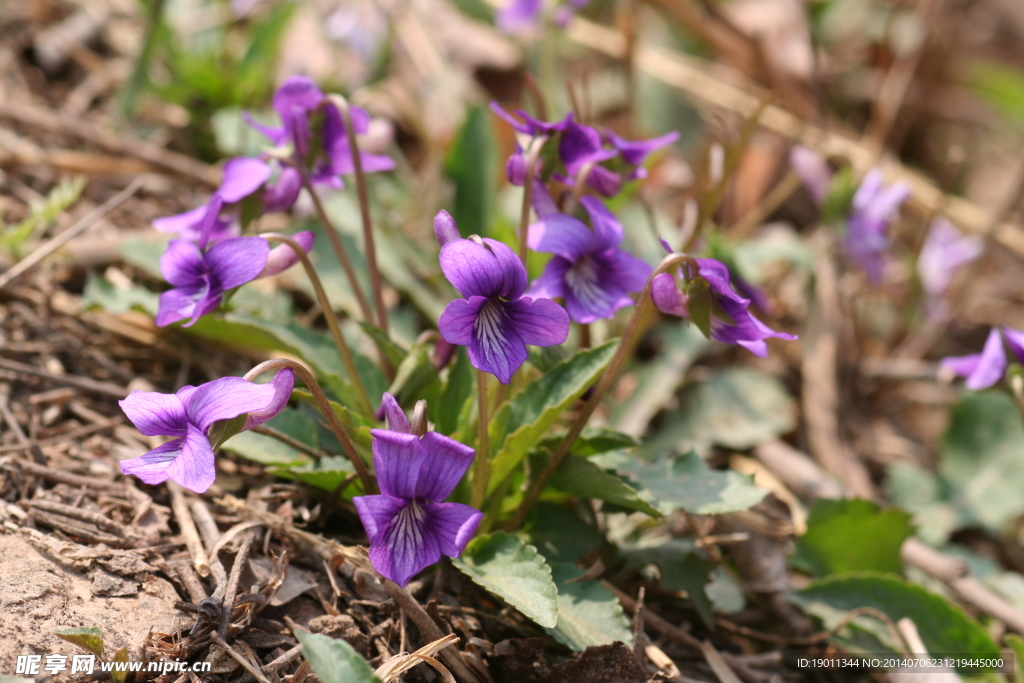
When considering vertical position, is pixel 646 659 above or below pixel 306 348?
below

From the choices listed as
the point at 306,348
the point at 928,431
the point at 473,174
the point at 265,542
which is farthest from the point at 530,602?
the point at 928,431

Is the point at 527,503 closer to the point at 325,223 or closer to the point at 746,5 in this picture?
the point at 325,223

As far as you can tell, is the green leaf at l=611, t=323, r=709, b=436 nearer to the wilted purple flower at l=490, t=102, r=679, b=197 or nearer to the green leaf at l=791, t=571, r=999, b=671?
the green leaf at l=791, t=571, r=999, b=671

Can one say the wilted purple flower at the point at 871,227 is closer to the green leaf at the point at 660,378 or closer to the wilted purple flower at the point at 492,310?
the green leaf at the point at 660,378

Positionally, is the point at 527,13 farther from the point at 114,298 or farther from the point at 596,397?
the point at 596,397

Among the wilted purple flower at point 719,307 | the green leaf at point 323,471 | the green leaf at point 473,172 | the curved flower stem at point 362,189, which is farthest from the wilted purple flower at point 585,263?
the green leaf at point 473,172

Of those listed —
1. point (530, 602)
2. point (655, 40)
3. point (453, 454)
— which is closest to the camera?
point (453, 454)
